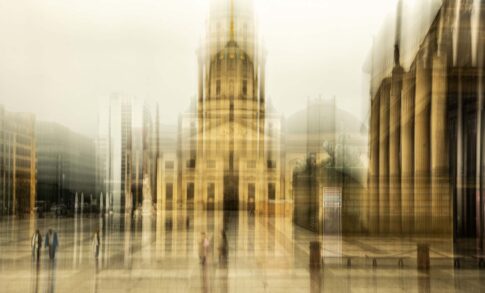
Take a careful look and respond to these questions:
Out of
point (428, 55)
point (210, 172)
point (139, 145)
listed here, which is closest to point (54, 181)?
point (139, 145)

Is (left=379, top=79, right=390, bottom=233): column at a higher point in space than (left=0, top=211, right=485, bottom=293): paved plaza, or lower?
higher

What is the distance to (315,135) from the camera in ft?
269

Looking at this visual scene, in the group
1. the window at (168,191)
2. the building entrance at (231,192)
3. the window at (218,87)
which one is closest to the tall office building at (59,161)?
the window at (168,191)

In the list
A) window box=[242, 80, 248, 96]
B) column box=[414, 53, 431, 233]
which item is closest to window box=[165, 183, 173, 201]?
window box=[242, 80, 248, 96]

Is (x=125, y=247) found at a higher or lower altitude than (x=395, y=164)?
lower

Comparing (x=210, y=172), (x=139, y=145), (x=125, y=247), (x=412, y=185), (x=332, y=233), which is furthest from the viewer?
(x=210, y=172)

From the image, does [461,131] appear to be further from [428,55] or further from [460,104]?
[428,55]

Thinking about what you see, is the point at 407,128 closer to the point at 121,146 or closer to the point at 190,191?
the point at 121,146

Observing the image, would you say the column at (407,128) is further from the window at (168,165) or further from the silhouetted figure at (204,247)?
the window at (168,165)

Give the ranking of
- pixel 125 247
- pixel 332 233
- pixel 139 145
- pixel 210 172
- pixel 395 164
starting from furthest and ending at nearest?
pixel 210 172 < pixel 139 145 < pixel 395 164 < pixel 332 233 < pixel 125 247

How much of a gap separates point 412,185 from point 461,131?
3.42 m

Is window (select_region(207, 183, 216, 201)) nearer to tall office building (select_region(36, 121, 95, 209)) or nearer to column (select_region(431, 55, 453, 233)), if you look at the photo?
tall office building (select_region(36, 121, 95, 209))

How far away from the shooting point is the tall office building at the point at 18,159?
235ft

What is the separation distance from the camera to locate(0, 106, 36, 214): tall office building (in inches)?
2817
